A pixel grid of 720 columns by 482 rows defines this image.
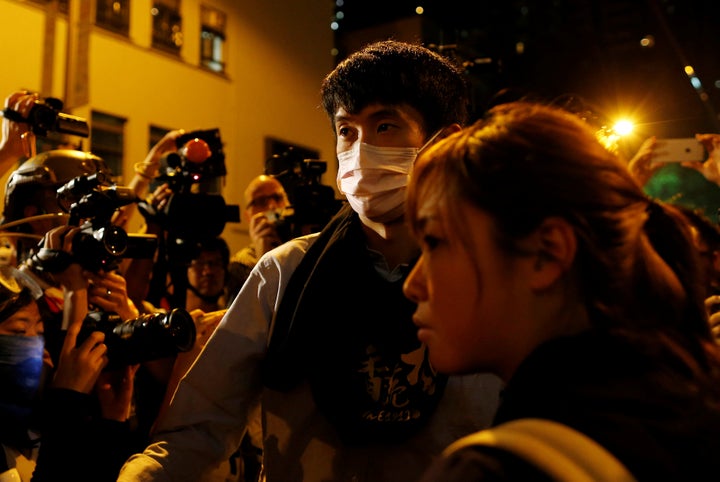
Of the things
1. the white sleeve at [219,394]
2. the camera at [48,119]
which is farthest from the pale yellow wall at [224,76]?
the white sleeve at [219,394]

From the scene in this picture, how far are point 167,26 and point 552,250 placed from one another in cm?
1474

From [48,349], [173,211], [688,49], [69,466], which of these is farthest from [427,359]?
[688,49]

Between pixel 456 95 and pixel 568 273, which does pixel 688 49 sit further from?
pixel 568 273

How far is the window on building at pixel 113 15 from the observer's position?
13145 millimetres

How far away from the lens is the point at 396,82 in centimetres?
217

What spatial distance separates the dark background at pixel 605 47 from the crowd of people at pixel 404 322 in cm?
320

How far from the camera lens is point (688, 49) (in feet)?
36.8

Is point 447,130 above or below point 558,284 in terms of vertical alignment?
above

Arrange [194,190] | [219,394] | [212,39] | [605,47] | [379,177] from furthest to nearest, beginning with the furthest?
[212,39], [605,47], [194,190], [379,177], [219,394]

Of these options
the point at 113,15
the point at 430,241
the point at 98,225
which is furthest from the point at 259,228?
the point at 113,15

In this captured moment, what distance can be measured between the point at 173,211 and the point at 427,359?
1.83 metres

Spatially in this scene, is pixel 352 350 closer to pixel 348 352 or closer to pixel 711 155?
pixel 348 352

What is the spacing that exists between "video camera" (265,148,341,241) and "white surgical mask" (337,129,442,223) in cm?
141

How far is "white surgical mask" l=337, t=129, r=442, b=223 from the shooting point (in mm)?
2154
